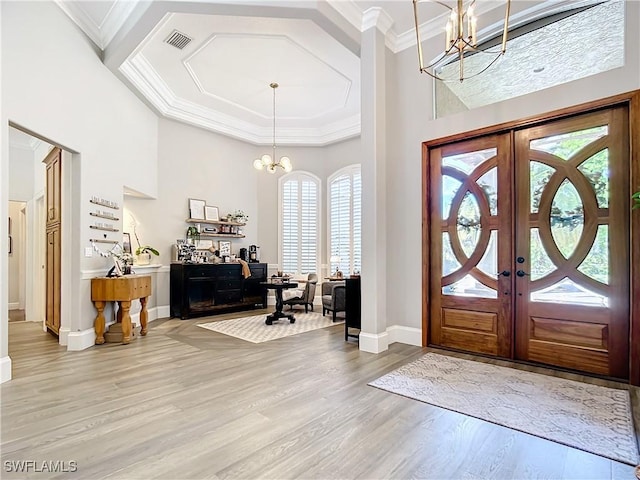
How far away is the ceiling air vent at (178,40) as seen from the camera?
15.0 ft

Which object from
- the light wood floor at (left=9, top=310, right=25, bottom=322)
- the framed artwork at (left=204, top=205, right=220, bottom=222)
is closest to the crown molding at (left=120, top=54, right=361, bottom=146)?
the framed artwork at (left=204, top=205, right=220, bottom=222)

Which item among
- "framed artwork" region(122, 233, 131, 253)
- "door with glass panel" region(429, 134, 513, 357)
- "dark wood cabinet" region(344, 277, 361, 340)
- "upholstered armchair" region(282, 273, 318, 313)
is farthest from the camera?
"upholstered armchair" region(282, 273, 318, 313)

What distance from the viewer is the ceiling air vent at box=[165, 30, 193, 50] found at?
4.56 m

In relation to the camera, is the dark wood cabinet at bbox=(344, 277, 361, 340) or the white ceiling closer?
the white ceiling

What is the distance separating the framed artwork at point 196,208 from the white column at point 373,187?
4.08m

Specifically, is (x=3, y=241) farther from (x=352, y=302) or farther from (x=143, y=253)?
(x=352, y=302)

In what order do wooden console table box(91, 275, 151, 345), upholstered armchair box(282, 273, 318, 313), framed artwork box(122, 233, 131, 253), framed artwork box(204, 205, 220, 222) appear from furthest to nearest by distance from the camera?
framed artwork box(204, 205, 220, 222), upholstered armchair box(282, 273, 318, 313), framed artwork box(122, 233, 131, 253), wooden console table box(91, 275, 151, 345)

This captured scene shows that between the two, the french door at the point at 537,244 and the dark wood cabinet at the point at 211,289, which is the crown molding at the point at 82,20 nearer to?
the dark wood cabinet at the point at 211,289

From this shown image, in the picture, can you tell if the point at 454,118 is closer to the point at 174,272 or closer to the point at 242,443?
the point at 242,443

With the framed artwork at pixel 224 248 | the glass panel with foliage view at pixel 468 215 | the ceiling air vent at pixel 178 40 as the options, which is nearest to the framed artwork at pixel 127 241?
the framed artwork at pixel 224 248

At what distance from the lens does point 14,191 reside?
6547 millimetres

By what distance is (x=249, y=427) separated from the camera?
7.63ft

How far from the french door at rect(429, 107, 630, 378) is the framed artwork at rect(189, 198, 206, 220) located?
187 inches

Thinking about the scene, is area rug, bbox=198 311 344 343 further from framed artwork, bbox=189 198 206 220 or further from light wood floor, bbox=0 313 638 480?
framed artwork, bbox=189 198 206 220
